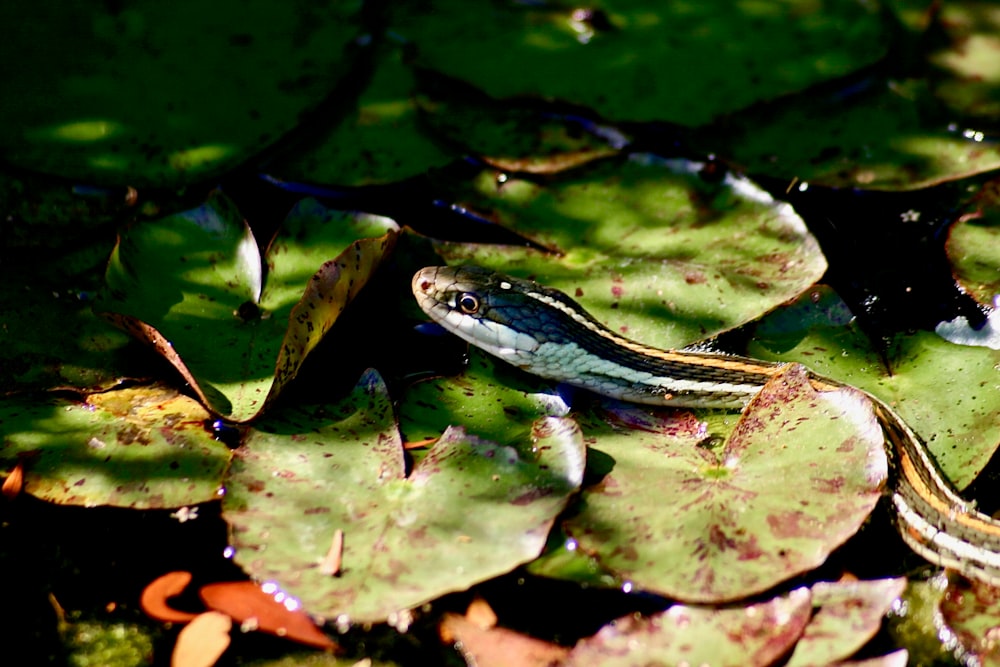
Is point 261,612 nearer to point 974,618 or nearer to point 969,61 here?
point 974,618

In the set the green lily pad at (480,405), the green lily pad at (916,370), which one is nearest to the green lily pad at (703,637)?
the green lily pad at (480,405)

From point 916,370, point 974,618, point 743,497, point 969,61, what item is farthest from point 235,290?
point 969,61

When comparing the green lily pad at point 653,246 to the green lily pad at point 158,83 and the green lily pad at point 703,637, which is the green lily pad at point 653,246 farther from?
the green lily pad at point 703,637

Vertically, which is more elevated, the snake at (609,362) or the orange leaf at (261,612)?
the snake at (609,362)

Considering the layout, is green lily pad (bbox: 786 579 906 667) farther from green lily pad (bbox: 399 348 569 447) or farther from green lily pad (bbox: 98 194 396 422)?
green lily pad (bbox: 98 194 396 422)

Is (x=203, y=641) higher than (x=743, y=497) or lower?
lower

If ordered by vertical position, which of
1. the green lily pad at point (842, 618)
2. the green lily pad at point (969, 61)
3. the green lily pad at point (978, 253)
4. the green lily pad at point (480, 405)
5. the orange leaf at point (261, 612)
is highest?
the green lily pad at point (969, 61)
